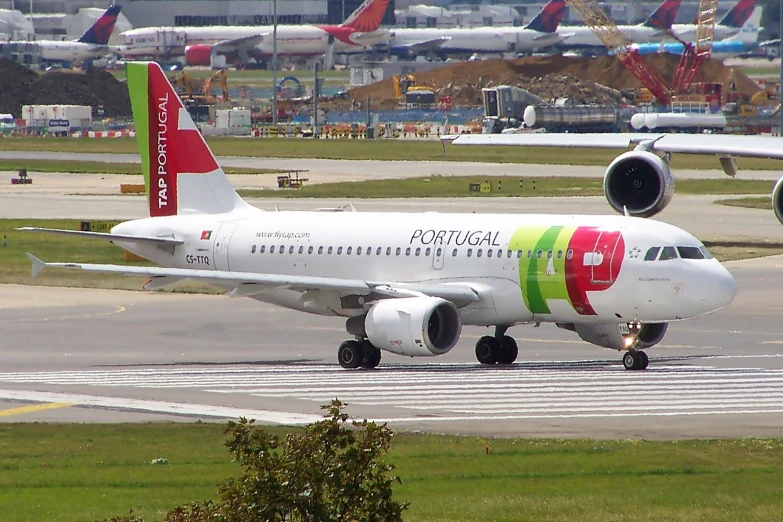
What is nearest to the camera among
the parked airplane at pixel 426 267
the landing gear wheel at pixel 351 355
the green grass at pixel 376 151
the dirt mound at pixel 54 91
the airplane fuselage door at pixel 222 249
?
the parked airplane at pixel 426 267

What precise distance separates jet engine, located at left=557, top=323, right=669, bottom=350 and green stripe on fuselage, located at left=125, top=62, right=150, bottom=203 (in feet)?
38.4

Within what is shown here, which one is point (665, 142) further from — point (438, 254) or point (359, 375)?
point (359, 375)

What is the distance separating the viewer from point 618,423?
77.3ft

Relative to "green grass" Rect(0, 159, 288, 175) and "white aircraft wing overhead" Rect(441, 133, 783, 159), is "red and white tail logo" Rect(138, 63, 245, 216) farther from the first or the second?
"green grass" Rect(0, 159, 288, 175)

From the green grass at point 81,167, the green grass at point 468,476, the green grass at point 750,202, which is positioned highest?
the green grass at point 81,167

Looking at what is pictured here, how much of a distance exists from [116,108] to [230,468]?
15759 cm

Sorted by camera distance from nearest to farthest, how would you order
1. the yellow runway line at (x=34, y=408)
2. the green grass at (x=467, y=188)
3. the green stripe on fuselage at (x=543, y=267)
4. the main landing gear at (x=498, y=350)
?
1. the yellow runway line at (x=34, y=408)
2. the green stripe on fuselage at (x=543, y=267)
3. the main landing gear at (x=498, y=350)
4. the green grass at (x=467, y=188)

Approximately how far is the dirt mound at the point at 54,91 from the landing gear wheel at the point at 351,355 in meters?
142

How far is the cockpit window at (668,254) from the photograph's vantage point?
98.5ft

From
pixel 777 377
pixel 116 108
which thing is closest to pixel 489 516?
pixel 777 377

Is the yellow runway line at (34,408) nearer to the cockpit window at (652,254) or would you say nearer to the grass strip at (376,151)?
the cockpit window at (652,254)

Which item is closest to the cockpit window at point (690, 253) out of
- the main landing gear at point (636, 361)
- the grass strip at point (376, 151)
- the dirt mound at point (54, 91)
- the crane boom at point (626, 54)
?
the main landing gear at point (636, 361)

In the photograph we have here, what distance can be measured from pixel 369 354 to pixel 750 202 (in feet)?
152

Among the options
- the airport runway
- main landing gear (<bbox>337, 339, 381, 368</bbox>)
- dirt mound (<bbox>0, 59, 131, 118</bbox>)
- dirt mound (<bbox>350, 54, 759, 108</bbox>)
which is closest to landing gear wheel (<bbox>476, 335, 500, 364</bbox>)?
the airport runway
